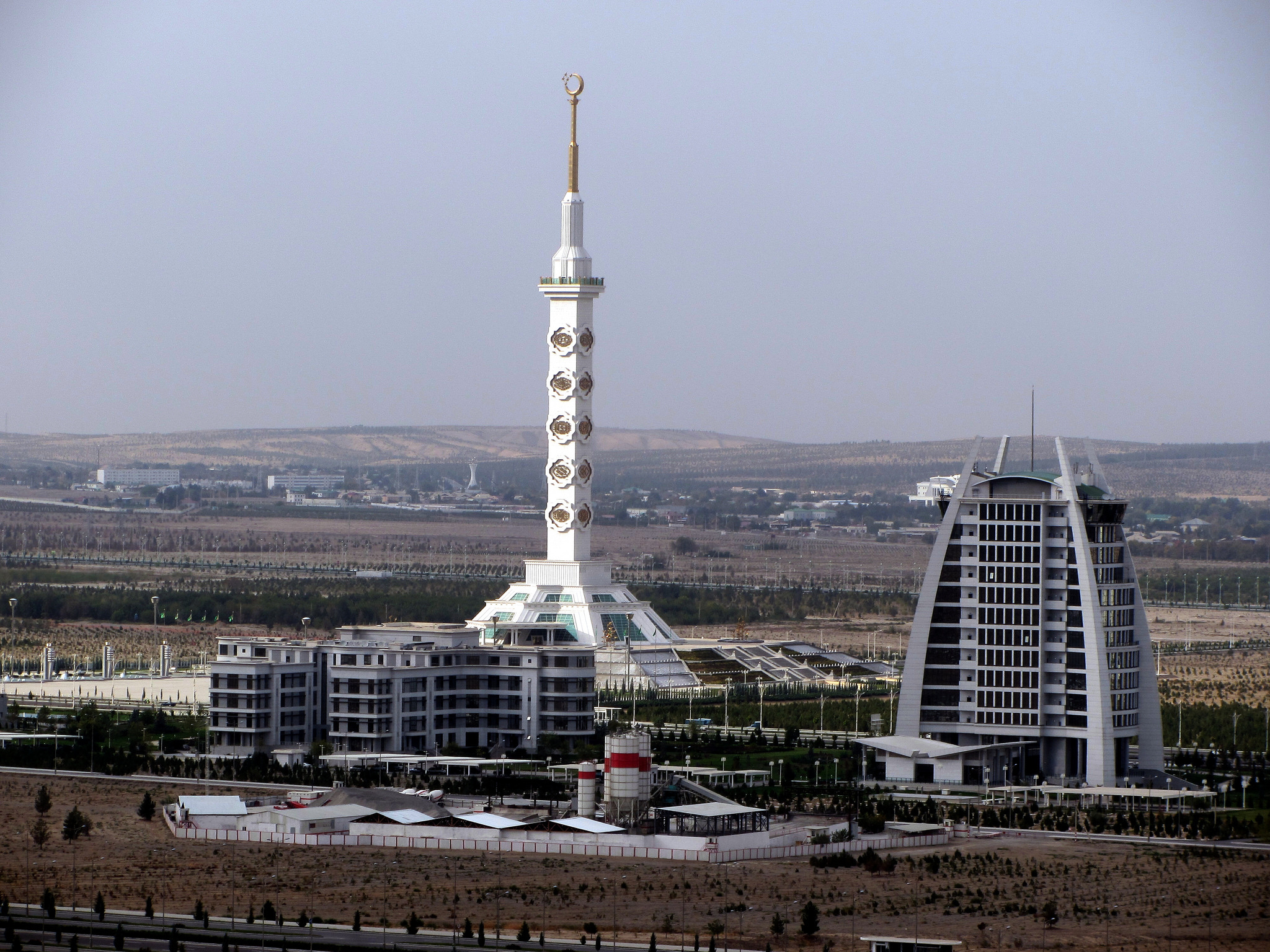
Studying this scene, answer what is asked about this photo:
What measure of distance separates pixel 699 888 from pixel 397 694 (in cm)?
2755

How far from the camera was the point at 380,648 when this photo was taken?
8594 centimetres

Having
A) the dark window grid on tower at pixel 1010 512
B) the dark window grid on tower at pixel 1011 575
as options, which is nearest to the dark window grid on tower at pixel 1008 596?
the dark window grid on tower at pixel 1011 575

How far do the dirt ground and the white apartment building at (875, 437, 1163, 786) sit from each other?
1364 centimetres

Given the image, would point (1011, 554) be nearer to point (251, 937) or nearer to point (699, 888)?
point (699, 888)

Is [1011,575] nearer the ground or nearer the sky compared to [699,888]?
nearer the sky

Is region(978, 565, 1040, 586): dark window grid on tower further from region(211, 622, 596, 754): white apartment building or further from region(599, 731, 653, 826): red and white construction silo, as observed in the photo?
region(599, 731, 653, 826): red and white construction silo

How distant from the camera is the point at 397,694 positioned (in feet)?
282

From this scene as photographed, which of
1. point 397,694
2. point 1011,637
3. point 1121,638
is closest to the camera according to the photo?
point 1121,638

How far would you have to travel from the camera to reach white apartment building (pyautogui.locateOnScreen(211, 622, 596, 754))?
85.4m

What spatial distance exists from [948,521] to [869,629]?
6879 cm

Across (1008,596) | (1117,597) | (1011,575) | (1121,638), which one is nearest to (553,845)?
(1008,596)

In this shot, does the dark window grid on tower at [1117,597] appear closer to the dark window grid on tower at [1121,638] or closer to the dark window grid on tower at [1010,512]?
the dark window grid on tower at [1121,638]

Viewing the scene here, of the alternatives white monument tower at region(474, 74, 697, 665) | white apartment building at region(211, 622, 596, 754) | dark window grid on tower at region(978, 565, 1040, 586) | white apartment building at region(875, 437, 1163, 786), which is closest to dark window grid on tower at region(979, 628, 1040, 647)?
white apartment building at region(875, 437, 1163, 786)

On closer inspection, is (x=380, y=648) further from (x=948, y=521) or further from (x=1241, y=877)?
(x=1241, y=877)
